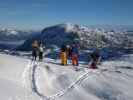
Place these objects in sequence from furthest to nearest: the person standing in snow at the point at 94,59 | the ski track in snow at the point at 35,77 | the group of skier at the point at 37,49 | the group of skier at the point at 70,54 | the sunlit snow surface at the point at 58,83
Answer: the group of skier at the point at 37,49, the group of skier at the point at 70,54, the person standing in snow at the point at 94,59, the ski track in snow at the point at 35,77, the sunlit snow surface at the point at 58,83

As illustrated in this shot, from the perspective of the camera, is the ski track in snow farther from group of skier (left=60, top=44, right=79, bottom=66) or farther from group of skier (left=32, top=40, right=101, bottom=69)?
group of skier (left=60, top=44, right=79, bottom=66)

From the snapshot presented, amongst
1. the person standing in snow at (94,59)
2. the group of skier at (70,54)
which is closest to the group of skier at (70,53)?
the group of skier at (70,54)

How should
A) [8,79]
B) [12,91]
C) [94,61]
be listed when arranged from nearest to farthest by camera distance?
[12,91] → [8,79] → [94,61]

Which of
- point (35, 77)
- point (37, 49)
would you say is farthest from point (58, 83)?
point (37, 49)

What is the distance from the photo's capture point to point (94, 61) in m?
24.6

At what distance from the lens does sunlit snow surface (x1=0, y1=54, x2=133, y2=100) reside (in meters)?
16.5

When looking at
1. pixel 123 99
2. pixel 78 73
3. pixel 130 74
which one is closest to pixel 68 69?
pixel 78 73

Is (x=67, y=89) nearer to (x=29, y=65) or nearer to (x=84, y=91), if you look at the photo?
(x=84, y=91)

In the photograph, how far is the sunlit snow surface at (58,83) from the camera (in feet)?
54.0

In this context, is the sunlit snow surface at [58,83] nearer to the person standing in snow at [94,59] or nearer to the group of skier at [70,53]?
the person standing in snow at [94,59]

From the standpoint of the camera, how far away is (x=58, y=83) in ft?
61.7

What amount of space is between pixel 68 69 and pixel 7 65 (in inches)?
193

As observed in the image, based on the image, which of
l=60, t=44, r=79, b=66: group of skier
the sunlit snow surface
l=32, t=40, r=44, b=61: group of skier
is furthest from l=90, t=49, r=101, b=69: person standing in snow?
l=32, t=40, r=44, b=61: group of skier

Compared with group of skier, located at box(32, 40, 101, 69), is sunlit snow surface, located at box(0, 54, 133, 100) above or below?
below
